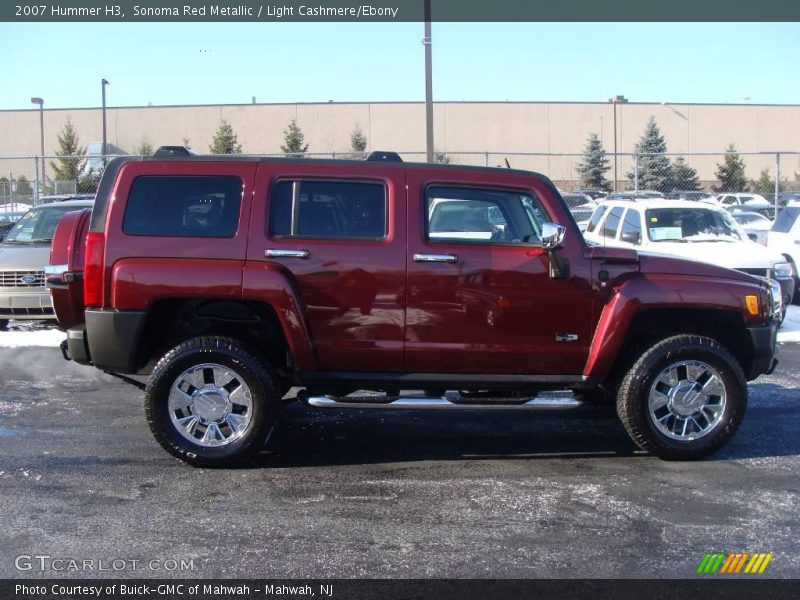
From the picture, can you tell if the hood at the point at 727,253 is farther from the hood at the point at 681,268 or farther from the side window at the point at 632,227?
the hood at the point at 681,268

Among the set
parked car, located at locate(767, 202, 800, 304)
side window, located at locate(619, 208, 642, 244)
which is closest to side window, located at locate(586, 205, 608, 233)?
side window, located at locate(619, 208, 642, 244)

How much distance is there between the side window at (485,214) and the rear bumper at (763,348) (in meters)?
1.65

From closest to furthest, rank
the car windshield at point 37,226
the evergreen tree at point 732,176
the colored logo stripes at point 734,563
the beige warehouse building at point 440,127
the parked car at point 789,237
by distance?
1. the colored logo stripes at point 734,563
2. the car windshield at point 37,226
3. the parked car at point 789,237
4. the evergreen tree at point 732,176
5. the beige warehouse building at point 440,127

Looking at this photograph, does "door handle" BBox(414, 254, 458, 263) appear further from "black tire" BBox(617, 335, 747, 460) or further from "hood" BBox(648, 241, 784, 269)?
"hood" BBox(648, 241, 784, 269)

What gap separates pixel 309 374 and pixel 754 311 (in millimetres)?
3046

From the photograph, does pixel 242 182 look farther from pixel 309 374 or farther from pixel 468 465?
pixel 468 465

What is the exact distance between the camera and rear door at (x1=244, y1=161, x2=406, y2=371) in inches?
225

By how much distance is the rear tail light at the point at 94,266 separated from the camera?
18.6 feet

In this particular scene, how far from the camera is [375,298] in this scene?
5.75 metres

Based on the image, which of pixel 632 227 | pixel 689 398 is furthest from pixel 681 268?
pixel 632 227

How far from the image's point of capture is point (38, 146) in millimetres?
50469

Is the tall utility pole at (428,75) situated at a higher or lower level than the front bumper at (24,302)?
higher

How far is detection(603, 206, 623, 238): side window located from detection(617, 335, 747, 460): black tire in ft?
23.9

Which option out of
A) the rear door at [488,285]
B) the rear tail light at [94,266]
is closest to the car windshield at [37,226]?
the rear tail light at [94,266]
